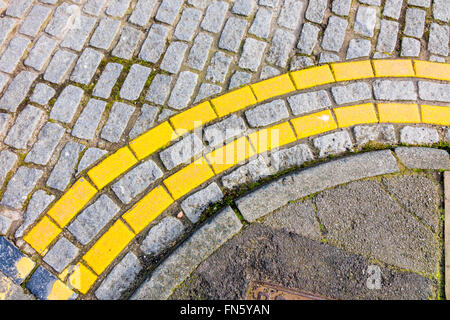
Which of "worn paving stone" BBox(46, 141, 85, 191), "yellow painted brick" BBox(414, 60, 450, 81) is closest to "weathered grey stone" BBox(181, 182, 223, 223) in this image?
"worn paving stone" BBox(46, 141, 85, 191)

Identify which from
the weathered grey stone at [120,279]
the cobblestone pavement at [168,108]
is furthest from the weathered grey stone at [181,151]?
the weathered grey stone at [120,279]

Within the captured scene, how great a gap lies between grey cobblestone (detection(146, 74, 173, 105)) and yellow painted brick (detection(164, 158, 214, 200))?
0.58 m

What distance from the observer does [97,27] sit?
3.08 m

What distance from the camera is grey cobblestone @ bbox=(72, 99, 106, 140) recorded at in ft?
9.23

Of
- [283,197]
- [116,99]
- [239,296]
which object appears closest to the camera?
[239,296]

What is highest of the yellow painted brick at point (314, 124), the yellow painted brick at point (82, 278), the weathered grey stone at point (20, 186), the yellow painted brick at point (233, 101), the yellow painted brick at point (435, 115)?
the yellow painted brick at point (435, 115)

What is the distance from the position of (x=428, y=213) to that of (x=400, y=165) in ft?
1.30

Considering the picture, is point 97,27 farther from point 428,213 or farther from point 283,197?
point 428,213

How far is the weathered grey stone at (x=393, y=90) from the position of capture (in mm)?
3010

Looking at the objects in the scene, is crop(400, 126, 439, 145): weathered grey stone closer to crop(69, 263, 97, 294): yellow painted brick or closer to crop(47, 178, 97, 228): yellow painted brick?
crop(47, 178, 97, 228): yellow painted brick

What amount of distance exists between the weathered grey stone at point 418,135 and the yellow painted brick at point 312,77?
27.9 inches

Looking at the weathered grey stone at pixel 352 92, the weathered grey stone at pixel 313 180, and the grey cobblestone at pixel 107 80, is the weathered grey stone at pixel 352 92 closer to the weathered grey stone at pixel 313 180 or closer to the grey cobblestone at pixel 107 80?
the weathered grey stone at pixel 313 180

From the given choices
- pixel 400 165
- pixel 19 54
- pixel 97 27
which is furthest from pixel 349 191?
pixel 19 54

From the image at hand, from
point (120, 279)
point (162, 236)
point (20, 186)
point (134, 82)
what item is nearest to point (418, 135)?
point (162, 236)
